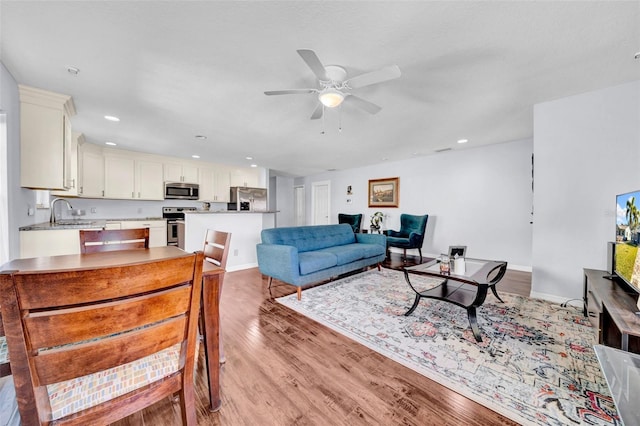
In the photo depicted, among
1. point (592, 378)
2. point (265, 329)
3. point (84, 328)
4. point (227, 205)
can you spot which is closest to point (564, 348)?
point (592, 378)

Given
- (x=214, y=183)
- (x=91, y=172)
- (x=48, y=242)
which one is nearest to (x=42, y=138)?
(x=48, y=242)

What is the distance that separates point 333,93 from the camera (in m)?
2.07

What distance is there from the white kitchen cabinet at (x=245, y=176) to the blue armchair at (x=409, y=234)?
3.93 metres

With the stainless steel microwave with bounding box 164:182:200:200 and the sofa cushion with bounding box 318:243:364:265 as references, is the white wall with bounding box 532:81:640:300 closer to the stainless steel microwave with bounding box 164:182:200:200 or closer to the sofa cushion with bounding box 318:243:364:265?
the sofa cushion with bounding box 318:243:364:265

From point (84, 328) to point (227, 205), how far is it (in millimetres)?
6220

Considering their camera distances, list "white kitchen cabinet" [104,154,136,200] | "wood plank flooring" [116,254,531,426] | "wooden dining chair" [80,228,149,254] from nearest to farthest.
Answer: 1. "wood plank flooring" [116,254,531,426]
2. "wooden dining chair" [80,228,149,254]
3. "white kitchen cabinet" [104,154,136,200]

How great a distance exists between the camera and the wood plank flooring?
128 cm

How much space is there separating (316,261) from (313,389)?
1684 millimetres

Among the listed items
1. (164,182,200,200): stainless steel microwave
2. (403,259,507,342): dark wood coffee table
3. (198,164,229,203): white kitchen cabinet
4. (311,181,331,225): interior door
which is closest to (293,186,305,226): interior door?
(311,181,331,225): interior door

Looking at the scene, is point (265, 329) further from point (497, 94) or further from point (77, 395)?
point (497, 94)

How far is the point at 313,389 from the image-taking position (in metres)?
1.49

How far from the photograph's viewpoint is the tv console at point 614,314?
130 cm

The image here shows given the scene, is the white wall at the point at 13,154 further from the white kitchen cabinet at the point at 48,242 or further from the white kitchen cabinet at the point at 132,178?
the white kitchen cabinet at the point at 132,178

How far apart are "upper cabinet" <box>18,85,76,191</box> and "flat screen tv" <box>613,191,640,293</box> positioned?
15.9 feet
